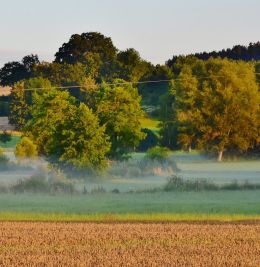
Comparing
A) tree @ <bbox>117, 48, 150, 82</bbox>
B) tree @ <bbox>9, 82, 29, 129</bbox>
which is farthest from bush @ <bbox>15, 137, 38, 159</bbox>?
tree @ <bbox>117, 48, 150, 82</bbox>

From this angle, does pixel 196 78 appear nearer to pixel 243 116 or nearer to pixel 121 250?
pixel 243 116

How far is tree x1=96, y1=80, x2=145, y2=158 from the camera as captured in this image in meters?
70.1

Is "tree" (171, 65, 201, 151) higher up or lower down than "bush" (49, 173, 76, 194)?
higher up

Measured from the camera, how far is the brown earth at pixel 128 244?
21031 millimetres

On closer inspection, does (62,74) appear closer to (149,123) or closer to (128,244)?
(149,123)

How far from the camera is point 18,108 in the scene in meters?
114

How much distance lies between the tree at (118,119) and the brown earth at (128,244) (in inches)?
1546

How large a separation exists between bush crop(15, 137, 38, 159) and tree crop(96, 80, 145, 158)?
7267 mm

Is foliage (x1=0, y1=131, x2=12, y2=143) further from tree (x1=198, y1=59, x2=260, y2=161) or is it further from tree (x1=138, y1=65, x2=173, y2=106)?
tree (x1=138, y1=65, x2=173, y2=106)

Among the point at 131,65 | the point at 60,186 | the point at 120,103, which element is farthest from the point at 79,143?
the point at 131,65

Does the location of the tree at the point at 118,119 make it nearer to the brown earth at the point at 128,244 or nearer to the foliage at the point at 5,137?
the brown earth at the point at 128,244

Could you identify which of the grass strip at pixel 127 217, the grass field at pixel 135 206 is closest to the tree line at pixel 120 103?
the grass field at pixel 135 206

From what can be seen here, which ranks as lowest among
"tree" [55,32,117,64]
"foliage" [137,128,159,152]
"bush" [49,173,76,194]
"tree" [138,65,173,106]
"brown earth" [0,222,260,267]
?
"foliage" [137,128,159,152]

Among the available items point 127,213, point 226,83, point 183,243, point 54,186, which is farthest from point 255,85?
point 183,243
